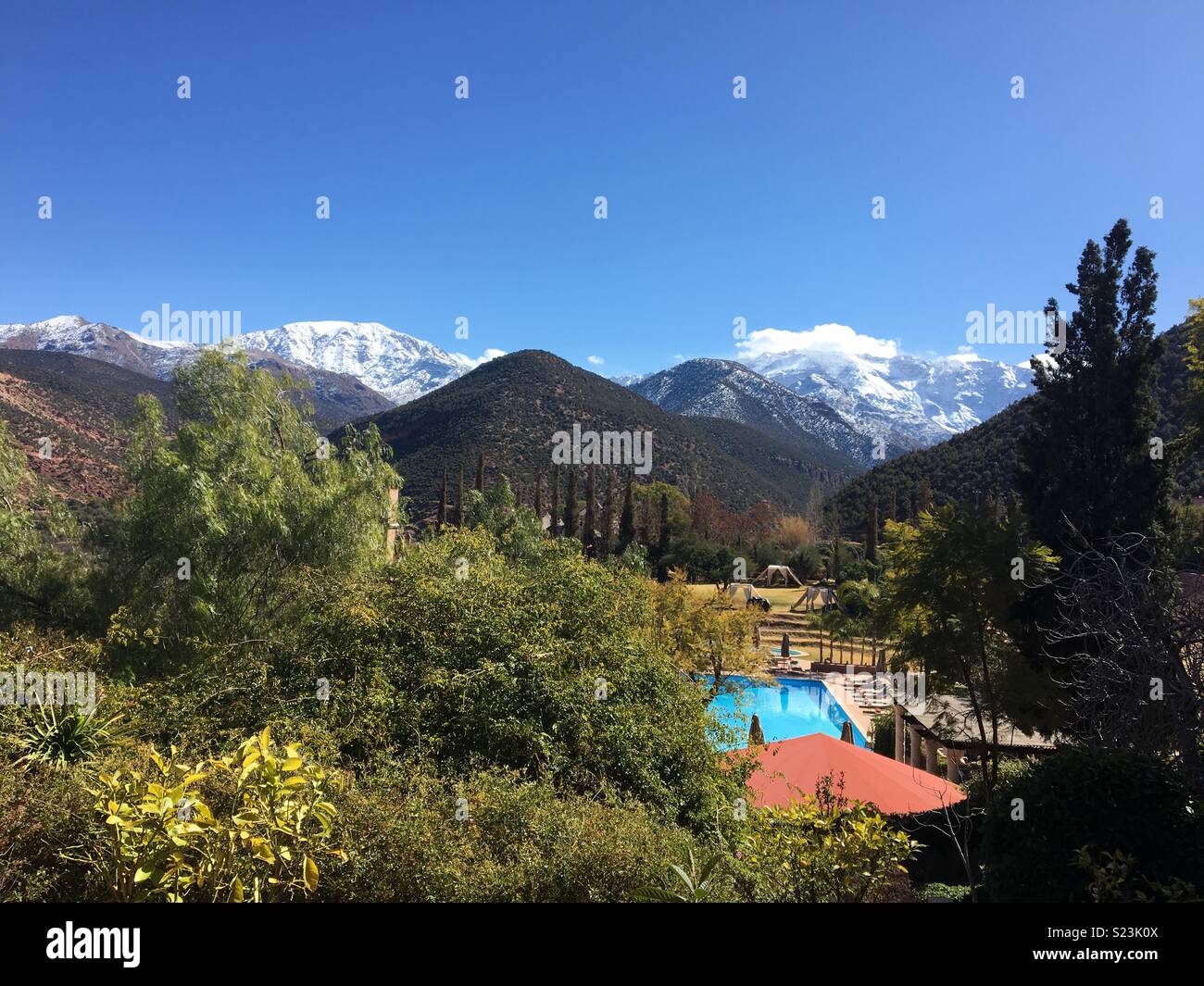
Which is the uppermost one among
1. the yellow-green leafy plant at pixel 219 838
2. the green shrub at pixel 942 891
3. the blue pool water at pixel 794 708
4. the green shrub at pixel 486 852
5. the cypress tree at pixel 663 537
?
the cypress tree at pixel 663 537

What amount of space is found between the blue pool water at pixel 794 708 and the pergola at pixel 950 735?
16.6 feet

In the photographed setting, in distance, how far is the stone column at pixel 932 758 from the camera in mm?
14109

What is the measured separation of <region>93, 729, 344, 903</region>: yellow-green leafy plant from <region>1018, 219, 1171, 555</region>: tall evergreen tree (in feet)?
38.2

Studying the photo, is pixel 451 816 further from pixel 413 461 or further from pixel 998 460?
pixel 413 461

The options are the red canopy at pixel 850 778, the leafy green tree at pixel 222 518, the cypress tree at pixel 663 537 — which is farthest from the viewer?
the cypress tree at pixel 663 537

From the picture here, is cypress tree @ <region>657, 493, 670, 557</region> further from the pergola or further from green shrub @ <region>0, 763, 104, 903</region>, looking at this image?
green shrub @ <region>0, 763, 104, 903</region>

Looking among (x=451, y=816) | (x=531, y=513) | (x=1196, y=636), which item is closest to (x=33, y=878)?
(x=451, y=816)

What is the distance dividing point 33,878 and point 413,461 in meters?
70.4

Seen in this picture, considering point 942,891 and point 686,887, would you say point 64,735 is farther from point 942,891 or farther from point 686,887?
point 942,891

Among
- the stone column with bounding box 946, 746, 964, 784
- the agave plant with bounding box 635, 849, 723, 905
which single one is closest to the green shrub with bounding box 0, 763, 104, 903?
the agave plant with bounding box 635, 849, 723, 905

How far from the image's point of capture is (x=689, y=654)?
14750 millimetres

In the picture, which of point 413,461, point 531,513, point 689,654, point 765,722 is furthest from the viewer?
point 413,461

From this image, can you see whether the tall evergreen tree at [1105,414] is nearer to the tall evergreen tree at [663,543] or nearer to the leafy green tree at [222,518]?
the leafy green tree at [222,518]

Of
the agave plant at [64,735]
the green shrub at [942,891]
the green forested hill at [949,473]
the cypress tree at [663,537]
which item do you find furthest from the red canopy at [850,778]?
the green forested hill at [949,473]
